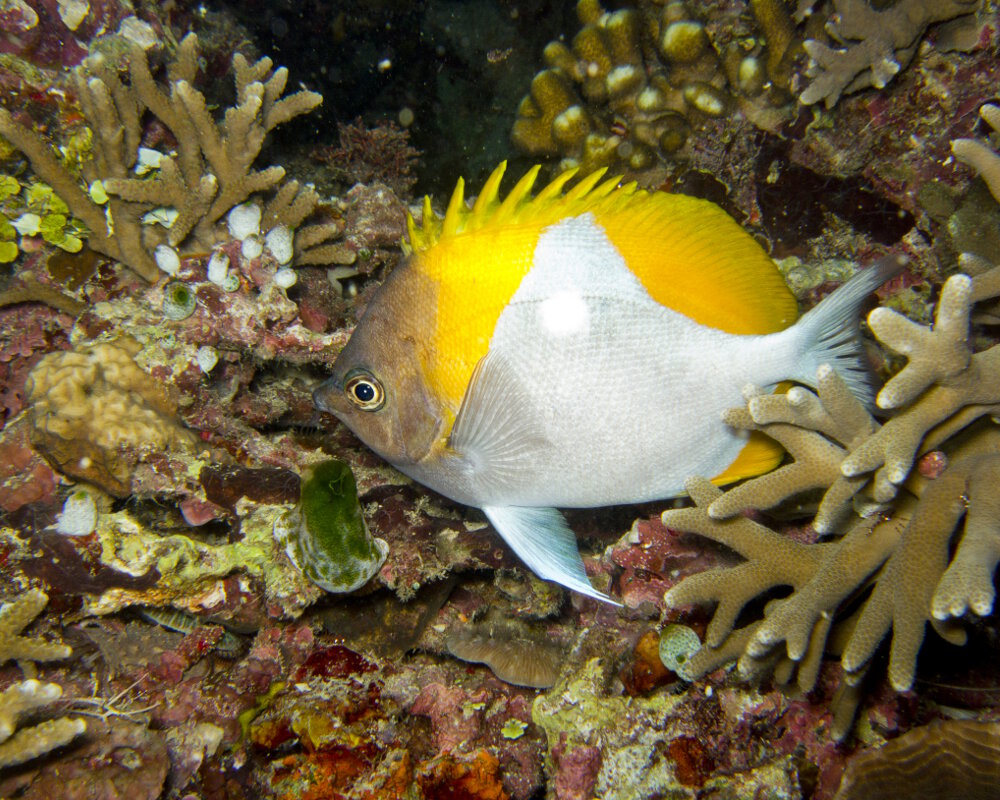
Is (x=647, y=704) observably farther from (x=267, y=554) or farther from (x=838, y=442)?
(x=267, y=554)

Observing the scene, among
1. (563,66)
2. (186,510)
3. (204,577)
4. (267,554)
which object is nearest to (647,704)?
(267,554)

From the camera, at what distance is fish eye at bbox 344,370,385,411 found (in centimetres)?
223

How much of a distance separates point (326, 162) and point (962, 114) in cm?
474

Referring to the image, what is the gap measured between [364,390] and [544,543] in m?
0.99

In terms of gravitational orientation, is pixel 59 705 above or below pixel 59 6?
below

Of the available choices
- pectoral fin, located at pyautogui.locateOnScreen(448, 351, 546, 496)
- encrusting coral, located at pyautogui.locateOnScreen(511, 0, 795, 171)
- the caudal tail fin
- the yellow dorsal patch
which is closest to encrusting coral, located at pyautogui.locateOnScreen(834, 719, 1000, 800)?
the caudal tail fin

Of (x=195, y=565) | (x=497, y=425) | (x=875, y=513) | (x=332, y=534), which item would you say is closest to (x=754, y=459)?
(x=875, y=513)

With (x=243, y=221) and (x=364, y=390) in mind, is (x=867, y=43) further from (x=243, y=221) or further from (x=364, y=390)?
(x=243, y=221)

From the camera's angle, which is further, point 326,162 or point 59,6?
point 326,162

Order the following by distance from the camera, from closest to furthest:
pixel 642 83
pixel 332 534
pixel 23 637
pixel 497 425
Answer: pixel 497 425
pixel 23 637
pixel 332 534
pixel 642 83

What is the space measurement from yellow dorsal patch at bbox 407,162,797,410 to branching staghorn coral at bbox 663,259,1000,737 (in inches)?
14.4

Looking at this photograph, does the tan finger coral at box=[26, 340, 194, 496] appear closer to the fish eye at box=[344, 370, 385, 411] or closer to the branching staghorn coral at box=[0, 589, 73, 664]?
the branching staghorn coral at box=[0, 589, 73, 664]

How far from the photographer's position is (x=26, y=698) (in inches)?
87.7

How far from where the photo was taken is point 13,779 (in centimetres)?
225
